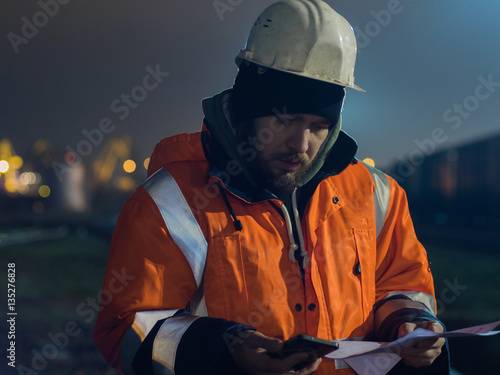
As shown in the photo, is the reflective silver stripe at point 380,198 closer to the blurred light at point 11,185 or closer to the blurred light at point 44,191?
the blurred light at point 11,185

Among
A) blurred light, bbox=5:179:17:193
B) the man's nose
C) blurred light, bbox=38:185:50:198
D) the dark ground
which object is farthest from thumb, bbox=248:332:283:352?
blurred light, bbox=38:185:50:198

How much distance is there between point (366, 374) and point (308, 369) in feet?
1.35

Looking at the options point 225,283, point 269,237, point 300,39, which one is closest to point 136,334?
point 225,283

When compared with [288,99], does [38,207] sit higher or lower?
lower

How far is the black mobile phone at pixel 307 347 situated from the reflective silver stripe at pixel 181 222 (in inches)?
17.2

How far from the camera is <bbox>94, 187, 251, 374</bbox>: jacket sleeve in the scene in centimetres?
176

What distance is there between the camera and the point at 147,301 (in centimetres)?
182

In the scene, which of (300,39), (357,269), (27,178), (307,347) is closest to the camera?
(307,347)

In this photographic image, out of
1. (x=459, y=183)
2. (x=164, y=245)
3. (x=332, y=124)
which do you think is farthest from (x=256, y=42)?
(x=459, y=183)

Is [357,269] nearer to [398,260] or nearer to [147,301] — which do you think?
[398,260]

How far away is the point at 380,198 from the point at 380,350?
0.68m

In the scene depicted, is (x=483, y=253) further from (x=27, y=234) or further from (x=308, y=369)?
(x=27, y=234)

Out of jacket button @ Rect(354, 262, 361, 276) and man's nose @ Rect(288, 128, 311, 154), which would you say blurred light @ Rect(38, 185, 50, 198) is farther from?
jacket button @ Rect(354, 262, 361, 276)

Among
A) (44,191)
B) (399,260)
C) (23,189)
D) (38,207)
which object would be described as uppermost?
(399,260)
